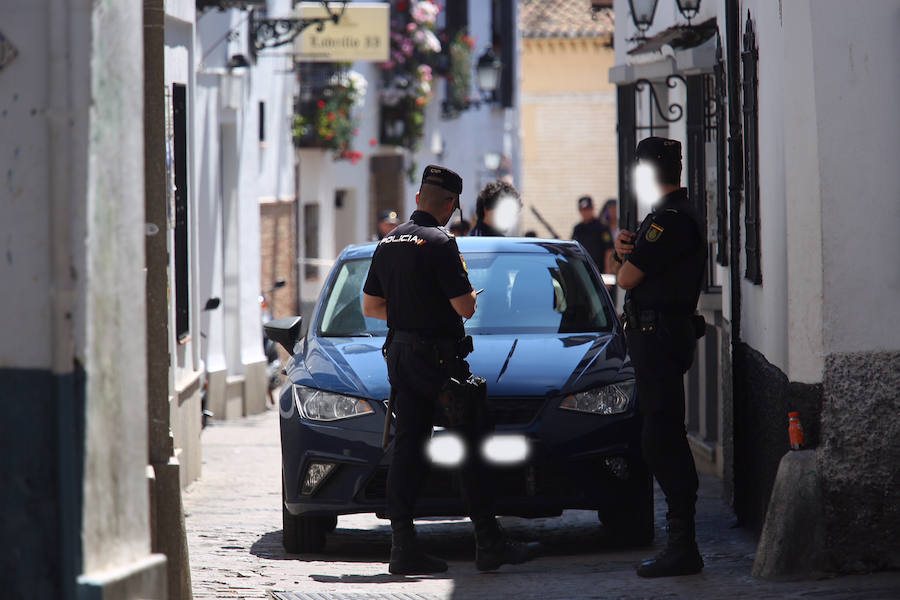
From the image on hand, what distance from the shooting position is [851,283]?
6918 millimetres

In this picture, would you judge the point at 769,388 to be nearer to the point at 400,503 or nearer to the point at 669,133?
the point at 400,503

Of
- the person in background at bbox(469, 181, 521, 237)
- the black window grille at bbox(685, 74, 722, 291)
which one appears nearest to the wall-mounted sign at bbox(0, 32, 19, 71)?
the black window grille at bbox(685, 74, 722, 291)

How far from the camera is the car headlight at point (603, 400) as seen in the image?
7.91 meters

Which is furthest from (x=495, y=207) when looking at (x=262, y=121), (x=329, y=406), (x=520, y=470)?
(x=262, y=121)

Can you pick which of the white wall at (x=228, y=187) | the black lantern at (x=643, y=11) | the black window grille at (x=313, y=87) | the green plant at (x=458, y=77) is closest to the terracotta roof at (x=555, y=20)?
the green plant at (x=458, y=77)

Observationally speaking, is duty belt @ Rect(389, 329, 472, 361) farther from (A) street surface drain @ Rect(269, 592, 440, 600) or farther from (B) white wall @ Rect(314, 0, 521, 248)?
(B) white wall @ Rect(314, 0, 521, 248)

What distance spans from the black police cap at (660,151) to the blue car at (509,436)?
3.87ft

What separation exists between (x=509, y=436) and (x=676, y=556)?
0.97 m

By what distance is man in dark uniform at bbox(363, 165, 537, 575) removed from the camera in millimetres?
7484

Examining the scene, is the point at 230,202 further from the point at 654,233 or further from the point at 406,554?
the point at 654,233

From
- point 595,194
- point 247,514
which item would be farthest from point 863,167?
point 595,194

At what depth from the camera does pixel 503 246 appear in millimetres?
9430

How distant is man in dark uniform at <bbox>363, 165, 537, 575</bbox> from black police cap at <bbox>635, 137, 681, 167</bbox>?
908 millimetres

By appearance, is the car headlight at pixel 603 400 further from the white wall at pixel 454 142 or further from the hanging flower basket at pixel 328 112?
the white wall at pixel 454 142
